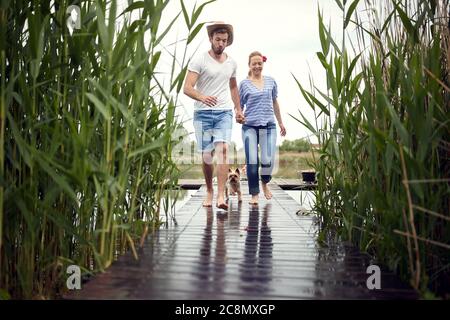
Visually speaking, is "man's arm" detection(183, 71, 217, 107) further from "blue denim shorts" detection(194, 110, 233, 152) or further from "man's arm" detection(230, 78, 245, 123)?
"man's arm" detection(230, 78, 245, 123)

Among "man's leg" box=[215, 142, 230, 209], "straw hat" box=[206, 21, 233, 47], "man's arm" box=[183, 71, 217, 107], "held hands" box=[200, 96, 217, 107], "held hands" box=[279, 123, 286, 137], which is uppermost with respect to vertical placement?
"straw hat" box=[206, 21, 233, 47]

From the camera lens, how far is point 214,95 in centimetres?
378

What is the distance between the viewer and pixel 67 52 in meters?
2.02

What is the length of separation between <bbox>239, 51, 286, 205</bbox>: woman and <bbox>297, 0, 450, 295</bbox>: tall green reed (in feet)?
5.33

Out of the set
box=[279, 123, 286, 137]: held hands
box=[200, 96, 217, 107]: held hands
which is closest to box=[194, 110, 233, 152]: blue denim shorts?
box=[200, 96, 217, 107]: held hands

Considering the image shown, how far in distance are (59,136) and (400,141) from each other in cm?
Result: 134

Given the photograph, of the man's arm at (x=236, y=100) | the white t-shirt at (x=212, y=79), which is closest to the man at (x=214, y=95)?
the white t-shirt at (x=212, y=79)

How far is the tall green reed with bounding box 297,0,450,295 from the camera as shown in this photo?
1.65m

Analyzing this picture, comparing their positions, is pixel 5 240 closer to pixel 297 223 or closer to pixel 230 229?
pixel 230 229

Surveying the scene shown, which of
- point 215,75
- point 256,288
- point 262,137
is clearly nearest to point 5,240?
point 256,288

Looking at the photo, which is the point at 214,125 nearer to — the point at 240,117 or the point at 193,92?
the point at 193,92

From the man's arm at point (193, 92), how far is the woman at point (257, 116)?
84 cm

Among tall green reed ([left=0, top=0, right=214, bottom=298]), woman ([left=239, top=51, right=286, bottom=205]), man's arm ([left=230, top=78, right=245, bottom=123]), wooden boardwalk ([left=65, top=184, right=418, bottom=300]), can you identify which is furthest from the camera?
woman ([left=239, top=51, right=286, bottom=205])

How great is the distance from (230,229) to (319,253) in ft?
2.91
